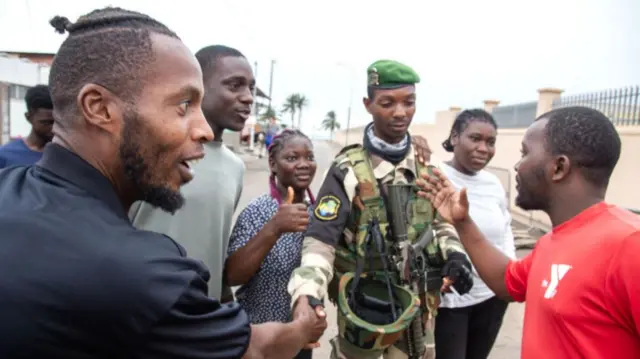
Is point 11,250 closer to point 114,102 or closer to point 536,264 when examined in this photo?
point 114,102

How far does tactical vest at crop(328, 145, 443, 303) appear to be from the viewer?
2344 millimetres

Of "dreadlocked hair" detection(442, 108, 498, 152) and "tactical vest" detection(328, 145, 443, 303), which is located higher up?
"dreadlocked hair" detection(442, 108, 498, 152)

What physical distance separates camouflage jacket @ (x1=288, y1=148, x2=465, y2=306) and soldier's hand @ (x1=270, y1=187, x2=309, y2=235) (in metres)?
0.12

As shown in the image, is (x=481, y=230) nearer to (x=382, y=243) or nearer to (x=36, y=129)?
(x=382, y=243)

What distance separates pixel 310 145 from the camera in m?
3.00

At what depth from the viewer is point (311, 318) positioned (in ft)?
5.78

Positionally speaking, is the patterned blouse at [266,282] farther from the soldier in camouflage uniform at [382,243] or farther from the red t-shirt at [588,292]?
the red t-shirt at [588,292]

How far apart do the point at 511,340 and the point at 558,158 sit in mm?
3348

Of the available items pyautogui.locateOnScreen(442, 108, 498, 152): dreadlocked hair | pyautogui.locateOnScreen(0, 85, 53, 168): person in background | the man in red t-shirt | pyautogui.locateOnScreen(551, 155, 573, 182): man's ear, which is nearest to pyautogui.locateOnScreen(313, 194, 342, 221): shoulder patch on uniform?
the man in red t-shirt

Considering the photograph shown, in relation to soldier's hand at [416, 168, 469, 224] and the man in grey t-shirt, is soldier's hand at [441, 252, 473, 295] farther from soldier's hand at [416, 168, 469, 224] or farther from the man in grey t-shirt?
the man in grey t-shirt

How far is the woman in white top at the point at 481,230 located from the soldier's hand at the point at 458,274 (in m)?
0.50

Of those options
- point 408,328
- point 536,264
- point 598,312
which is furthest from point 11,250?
point 408,328

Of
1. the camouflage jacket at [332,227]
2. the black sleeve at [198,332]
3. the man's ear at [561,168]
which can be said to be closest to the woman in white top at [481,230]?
the camouflage jacket at [332,227]

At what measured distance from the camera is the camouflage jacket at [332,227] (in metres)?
2.06
